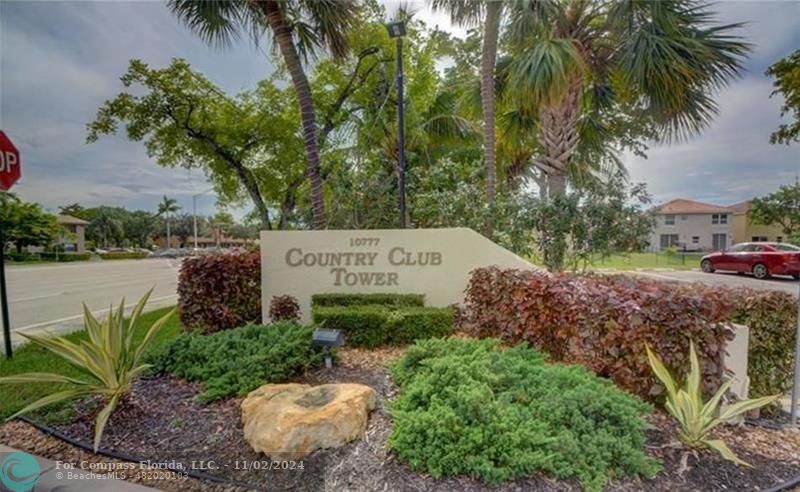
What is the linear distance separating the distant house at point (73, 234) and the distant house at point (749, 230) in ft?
77.6

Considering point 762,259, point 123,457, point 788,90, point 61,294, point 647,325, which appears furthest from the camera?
point 762,259

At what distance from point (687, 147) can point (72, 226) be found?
16.4 metres

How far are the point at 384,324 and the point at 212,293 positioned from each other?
254 centimetres

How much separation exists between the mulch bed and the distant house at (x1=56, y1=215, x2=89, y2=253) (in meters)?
9.58

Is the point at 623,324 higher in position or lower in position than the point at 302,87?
lower

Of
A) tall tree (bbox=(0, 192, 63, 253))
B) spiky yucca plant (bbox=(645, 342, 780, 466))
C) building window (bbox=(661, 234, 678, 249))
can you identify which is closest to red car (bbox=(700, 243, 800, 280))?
building window (bbox=(661, 234, 678, 249))

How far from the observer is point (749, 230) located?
59.1ft

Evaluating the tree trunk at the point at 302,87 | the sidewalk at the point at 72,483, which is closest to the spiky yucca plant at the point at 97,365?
the sidewalk at the point at 72,483

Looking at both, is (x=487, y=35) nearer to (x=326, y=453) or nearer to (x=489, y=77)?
(x=489, y=77)

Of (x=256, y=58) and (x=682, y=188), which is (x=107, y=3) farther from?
(x=682, y=188)

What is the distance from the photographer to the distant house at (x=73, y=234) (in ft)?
34.3

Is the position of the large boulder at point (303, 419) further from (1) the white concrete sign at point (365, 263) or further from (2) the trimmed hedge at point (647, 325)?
(1) the white concrete sign at point (365, 263)

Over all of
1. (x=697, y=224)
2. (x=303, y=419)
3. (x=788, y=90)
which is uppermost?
(x=788, y=90)

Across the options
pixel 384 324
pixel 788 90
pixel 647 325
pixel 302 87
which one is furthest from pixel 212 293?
pixel 788 90
